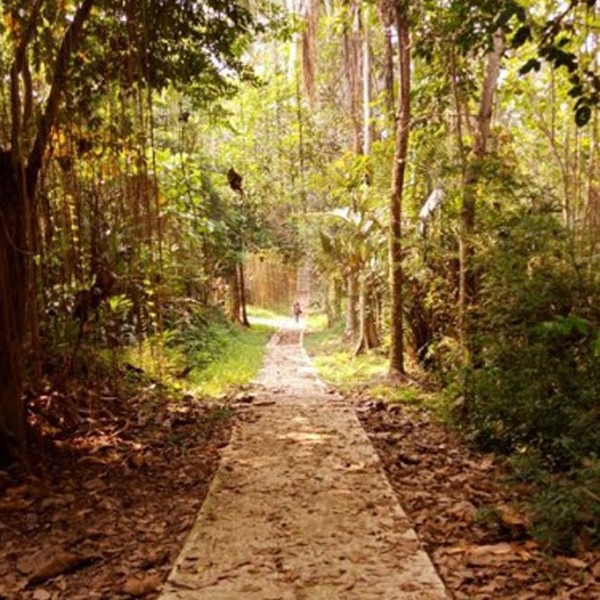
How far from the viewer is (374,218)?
26.4 feet

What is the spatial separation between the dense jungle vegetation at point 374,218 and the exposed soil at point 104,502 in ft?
0.80

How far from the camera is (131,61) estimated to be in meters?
3.91

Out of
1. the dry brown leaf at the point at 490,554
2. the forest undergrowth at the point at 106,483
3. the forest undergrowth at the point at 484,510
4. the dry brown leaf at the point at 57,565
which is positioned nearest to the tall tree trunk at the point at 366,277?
the forest undergrowth at the point at 106,483

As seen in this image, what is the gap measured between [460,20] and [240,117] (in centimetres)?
1026

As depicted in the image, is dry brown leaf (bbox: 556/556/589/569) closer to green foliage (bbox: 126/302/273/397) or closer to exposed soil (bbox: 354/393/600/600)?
exposed soil (bbox: 354/393/600/600)

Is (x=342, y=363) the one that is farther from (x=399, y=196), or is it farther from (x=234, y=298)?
(x=234, y=298)

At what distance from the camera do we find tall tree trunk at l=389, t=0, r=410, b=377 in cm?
631

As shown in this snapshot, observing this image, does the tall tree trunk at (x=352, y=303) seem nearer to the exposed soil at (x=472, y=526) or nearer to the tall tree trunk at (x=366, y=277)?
the tall tree trunk at (x=366, y=277)

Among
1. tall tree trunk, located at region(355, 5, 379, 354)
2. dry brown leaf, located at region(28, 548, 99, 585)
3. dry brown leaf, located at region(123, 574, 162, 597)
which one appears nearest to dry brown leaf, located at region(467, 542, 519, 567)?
dry brown leaf, located at region(123, 574, 162, 597)

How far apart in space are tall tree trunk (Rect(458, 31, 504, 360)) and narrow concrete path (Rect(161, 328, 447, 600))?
4.82ft

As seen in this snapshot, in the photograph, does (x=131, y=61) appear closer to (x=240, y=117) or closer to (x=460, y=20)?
(x=460, y=20)

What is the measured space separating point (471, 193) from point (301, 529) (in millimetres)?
3307

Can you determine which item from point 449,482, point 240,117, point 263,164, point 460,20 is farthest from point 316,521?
point 263,164

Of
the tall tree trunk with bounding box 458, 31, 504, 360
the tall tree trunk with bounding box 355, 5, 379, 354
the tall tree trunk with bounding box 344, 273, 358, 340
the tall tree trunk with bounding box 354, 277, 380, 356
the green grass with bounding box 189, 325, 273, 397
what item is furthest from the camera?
the tall tree trunk with bounding box 344, 273, 358, 340
